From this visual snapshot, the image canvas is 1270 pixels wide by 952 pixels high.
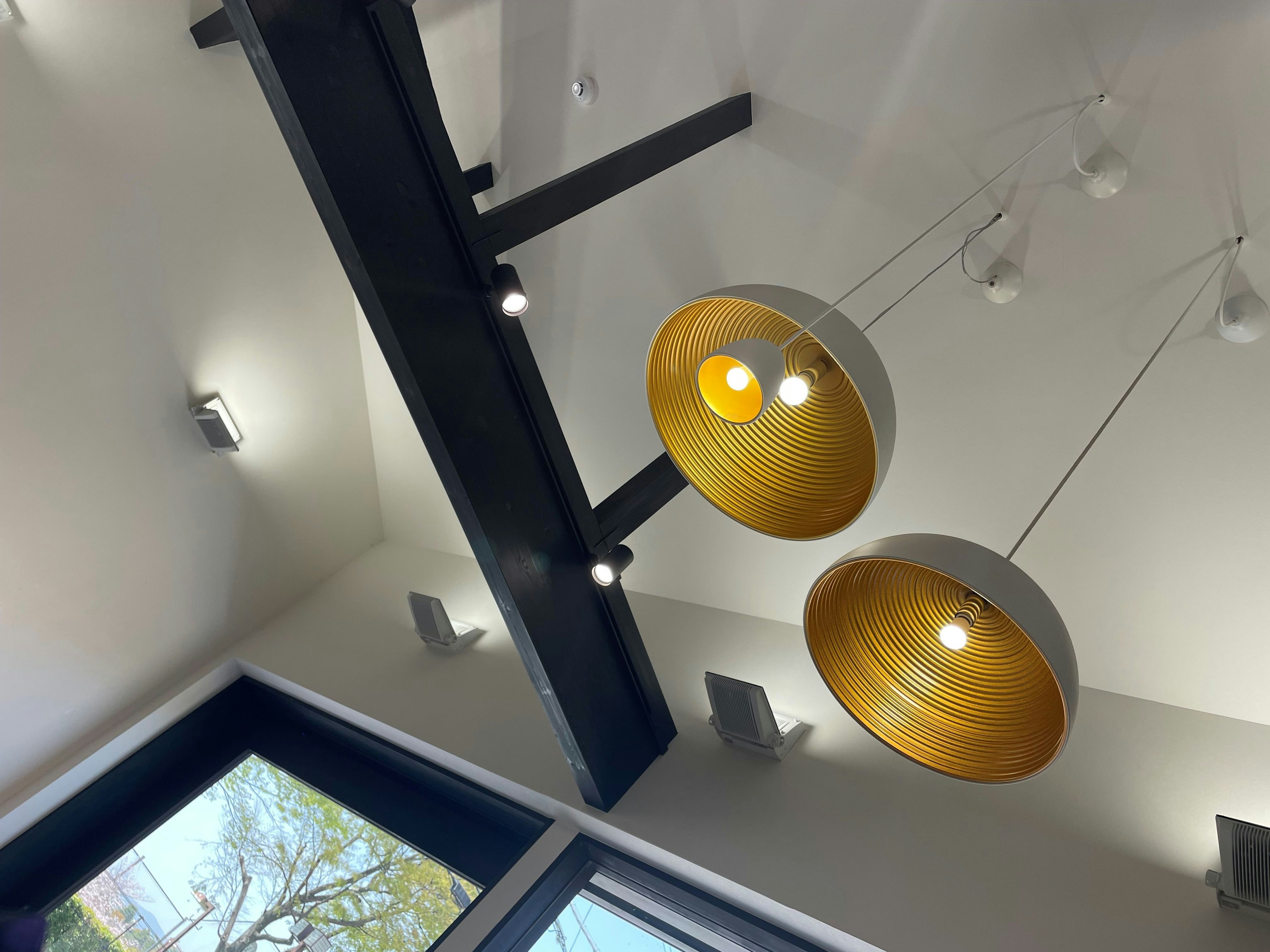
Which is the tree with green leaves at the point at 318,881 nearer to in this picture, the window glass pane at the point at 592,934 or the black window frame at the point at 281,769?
the black window frame at the point at 281,769

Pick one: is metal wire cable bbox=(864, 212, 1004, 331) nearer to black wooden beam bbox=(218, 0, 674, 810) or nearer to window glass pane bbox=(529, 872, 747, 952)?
black wooden beam bbox=(218, 0, 674, 810)

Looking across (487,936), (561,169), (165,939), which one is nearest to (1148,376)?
(561,169)

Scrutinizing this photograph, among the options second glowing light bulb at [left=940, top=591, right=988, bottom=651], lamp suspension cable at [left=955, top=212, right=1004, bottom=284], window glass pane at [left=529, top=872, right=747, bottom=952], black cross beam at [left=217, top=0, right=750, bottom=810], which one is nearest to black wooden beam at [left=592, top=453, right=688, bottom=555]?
black cross beam at [left=217, top=0, right=750, bottom=810]

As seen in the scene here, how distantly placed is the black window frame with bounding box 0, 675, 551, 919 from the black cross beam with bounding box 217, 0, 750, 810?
68 centimetres

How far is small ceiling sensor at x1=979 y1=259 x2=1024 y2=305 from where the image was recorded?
8.98 ft

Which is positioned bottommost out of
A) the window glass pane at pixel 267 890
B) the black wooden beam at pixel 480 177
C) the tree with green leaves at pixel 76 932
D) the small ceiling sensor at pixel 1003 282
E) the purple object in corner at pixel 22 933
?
the purple object in corner at pixel 22 933

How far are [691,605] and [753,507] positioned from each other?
285 centimetres

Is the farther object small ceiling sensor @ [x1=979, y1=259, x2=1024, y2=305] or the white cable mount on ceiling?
Answer: small ceiling sensor @ [x1=979, y1=259, x2=1024, y2=305]

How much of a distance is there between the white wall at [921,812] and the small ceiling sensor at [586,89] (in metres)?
2.55

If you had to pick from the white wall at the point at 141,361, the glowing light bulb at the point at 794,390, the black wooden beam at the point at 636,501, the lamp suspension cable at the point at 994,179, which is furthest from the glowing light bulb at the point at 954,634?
the white wall at the point at 141,361

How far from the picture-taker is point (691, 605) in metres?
4.52

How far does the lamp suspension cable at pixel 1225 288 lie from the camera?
2385mm

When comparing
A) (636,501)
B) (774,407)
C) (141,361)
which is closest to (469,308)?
(636,501)

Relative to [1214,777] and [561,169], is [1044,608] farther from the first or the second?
[561,169]
